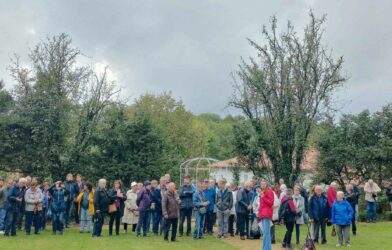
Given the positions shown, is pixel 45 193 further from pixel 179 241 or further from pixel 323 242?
pixel 323 242

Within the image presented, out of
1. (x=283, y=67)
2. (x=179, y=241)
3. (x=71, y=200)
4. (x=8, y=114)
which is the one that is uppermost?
(x=283, y=67)

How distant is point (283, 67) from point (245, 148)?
5.22 metres

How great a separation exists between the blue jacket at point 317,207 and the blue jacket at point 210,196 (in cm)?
390

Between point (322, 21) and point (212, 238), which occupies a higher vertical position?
point (322, 21)

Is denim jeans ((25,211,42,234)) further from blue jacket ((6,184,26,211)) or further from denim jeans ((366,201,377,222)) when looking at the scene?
denim jeans ((366,201,377,222))

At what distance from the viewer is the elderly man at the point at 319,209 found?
15.5 meters

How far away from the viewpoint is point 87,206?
59.8 feet

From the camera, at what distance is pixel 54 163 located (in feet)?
78.1

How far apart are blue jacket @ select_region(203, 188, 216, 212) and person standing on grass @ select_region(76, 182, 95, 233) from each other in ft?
13.1

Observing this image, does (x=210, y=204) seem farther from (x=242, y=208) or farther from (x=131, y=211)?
(x=131, y=211)

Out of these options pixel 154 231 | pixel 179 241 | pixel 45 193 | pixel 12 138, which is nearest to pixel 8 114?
pixel 12 138

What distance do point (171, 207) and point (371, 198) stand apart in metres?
11.2

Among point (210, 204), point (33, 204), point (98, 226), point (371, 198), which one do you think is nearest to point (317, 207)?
point (210, 204)

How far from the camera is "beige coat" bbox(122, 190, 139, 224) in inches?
717
